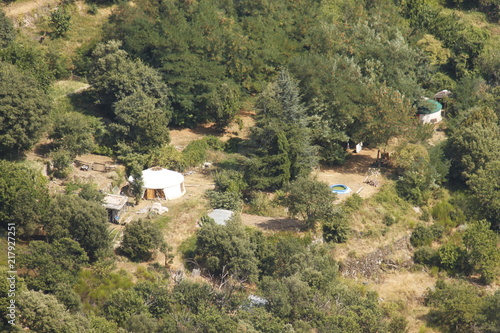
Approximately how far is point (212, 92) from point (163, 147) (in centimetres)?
737

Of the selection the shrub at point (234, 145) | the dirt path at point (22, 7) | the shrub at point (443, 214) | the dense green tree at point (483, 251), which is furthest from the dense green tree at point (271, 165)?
the dirt path at point (22, 7)

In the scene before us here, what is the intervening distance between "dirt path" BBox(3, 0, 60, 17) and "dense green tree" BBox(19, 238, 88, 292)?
33.6 m

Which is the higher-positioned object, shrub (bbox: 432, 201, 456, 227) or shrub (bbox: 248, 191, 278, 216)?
shrub (bbox: 248, 191, 278, 216)

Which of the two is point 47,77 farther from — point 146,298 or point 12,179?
point 146,298

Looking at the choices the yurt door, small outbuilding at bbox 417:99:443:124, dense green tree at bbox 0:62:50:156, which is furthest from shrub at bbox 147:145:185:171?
small outbuilding at bbox 417:99:443:124

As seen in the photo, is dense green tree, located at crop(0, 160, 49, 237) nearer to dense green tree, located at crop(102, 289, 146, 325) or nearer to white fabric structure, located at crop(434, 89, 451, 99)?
dense green tree, located at crop(102, 289, 146, 325)

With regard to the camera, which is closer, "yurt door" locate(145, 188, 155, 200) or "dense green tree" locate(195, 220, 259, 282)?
"dense green tree" locate(195, 220, 259, 282)

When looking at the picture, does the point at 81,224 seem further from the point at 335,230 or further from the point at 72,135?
the point at 335,230

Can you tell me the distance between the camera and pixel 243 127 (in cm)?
7162

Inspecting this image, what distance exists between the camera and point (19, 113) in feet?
184

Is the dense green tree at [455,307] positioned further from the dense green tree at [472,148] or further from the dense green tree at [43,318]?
the dense green tree at [43,318]

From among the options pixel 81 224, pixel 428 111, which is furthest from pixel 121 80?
Answer: pixel 428 111

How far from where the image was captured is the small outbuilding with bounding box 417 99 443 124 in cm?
7512

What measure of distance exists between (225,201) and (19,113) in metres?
15.9
